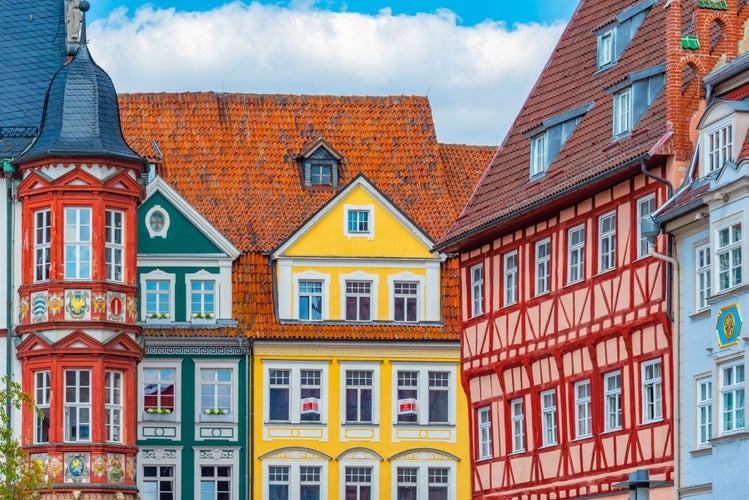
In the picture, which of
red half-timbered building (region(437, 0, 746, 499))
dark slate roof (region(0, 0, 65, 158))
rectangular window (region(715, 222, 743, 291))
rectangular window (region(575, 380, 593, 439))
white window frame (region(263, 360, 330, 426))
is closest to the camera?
rectangular window (region(715, 222, 743, 291))

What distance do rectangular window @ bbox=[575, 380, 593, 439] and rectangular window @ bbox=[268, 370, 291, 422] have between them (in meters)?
19.2

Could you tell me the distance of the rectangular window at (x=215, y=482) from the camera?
2628 inches

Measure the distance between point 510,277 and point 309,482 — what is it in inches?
619

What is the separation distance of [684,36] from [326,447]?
2508cm

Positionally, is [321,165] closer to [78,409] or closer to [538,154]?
[78,409]

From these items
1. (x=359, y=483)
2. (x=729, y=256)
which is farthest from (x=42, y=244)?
(x=729, y=256)

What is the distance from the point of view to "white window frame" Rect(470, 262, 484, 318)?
55.2m

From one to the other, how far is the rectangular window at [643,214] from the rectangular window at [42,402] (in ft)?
56.3

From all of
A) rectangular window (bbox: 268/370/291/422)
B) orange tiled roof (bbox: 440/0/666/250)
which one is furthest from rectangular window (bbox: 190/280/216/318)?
orange tiled roof (bbox: 440/0/666/250)

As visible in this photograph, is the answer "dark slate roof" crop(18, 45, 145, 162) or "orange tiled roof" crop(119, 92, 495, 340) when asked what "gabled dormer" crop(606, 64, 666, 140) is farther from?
"orange tiled roof" crop(119, 92, 495, 340)

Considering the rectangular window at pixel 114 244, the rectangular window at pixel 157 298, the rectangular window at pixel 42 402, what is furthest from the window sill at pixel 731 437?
the rectangular window at pixel 157 298

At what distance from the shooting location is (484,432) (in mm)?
55156

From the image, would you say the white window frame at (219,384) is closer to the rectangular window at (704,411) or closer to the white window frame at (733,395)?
the rectangular window at (704,411)

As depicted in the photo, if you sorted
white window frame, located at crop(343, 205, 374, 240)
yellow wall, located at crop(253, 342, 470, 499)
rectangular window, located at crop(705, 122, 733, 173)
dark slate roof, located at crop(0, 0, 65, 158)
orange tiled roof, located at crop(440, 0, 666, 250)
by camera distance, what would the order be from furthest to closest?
1. white window frame, located at crop(343, 205, 374, 240)
2. yellow wall, located at crop(253, 342, 470, 499)
3. dark slate roof, located at crop(0, 0, 65, 158)
4. orange tiled roof, located at crop(440, 0, 666, 250)
5. rectangular window, located at crop(705, 122, 733, 173)
